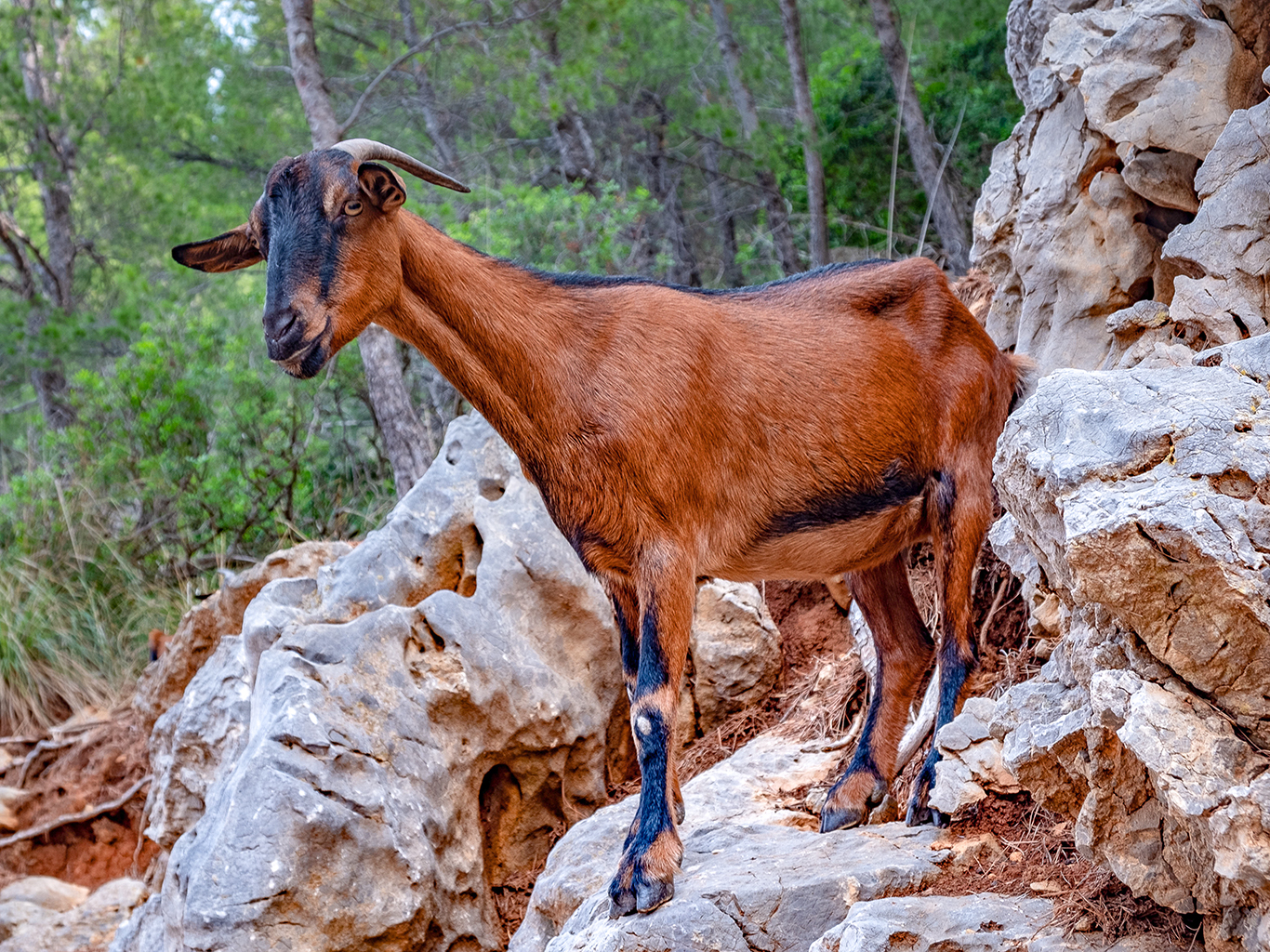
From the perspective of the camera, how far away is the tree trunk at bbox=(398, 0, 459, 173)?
12.9m

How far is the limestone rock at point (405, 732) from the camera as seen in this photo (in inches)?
171

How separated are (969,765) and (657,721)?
3.47ft

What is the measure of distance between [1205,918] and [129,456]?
9424 mm

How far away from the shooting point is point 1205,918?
2.70 m

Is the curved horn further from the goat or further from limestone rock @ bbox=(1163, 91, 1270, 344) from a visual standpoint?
limestone rock @ bbox=(1163, 91, 1270, 344)

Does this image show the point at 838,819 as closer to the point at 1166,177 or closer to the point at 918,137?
the point at 1166,177

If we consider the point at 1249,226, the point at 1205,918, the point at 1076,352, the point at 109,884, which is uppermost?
the point at 1249,226

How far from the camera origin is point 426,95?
13539 mm

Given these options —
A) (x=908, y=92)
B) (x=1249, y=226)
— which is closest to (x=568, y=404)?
(x=1249, y=226)

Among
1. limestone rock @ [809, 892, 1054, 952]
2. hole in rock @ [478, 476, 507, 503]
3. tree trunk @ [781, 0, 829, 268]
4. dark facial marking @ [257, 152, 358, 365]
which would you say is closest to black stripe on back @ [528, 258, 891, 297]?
dark facial marking @ [257, 152, 358, 365]

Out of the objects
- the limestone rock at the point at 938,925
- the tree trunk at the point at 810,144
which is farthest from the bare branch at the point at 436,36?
the limestone rock at the point at 938,925

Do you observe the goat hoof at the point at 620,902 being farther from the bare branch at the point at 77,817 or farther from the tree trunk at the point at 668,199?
the tree trunk at the point at 668,199

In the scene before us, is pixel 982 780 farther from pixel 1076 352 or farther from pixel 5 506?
pixel 5 506

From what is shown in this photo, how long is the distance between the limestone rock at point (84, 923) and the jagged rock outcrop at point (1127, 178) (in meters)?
5.94
